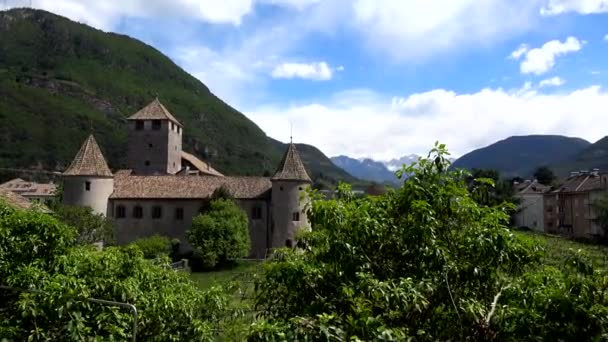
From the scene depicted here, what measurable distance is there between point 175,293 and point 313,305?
379 cm

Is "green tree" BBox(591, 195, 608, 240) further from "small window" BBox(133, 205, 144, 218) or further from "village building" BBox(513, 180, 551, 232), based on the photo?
"small window" BBox(133, 205, 144, 218)

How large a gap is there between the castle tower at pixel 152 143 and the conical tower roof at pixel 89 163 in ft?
59.2

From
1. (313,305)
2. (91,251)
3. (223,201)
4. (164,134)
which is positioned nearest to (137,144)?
(164,134)

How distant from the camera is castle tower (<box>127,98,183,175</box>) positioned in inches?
2724

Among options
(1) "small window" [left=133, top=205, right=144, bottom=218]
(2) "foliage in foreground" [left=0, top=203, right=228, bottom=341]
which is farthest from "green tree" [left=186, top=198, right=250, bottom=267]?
(2) "foliage in foreground" [left=0, top=203, right=228, bottom=341]

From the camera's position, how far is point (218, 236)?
47312mm

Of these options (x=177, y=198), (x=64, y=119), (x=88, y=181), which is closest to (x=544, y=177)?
(x=177, y=198)

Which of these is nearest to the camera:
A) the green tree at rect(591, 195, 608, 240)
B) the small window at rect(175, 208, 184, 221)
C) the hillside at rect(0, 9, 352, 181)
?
the small window at rect(175, 208, 184, 221)

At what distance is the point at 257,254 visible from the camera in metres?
53.6

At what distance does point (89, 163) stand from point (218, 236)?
48.8 ft

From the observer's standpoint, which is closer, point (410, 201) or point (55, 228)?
point (410, 201)

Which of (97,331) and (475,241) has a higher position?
(475,241)

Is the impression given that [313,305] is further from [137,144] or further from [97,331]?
[137,144]

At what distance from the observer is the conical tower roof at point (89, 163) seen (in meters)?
49.1
